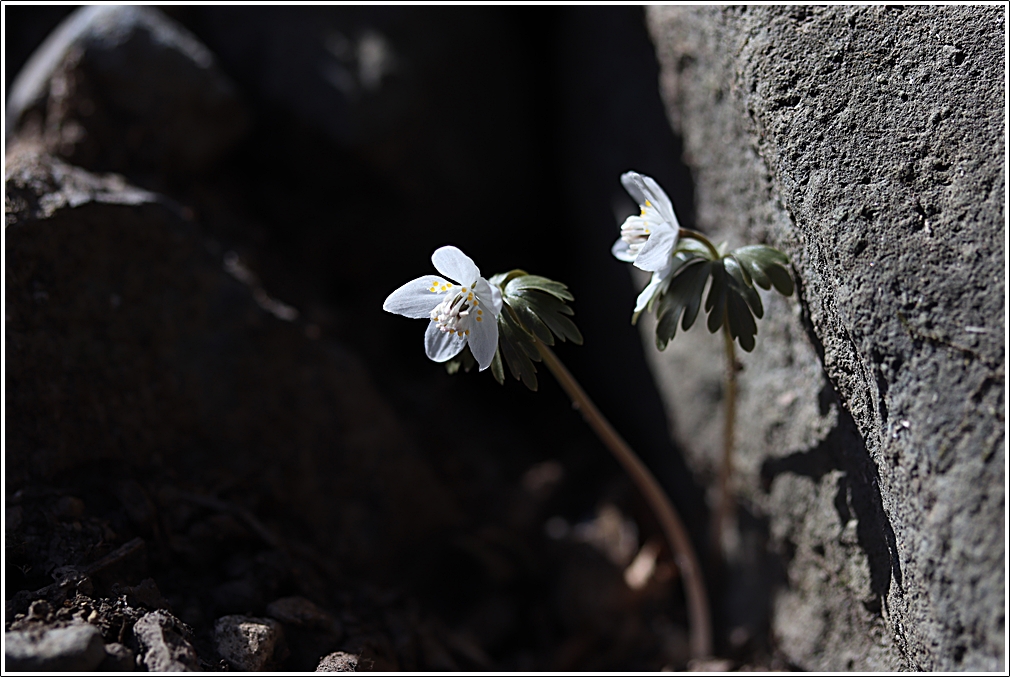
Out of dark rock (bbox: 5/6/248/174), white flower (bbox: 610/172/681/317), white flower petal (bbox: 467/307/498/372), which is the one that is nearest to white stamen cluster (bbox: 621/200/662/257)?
white flower (bbox: 610/172/681/317)

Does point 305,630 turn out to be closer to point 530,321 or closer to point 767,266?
point 530,321

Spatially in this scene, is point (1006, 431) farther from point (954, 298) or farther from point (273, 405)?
point (273, 405)

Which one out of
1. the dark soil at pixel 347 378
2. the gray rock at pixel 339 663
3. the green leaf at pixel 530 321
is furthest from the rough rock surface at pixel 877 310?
the gray rock at pixel 339 663

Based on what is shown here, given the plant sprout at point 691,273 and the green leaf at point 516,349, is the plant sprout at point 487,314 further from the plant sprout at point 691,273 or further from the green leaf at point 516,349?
the plant sprout at point 691,273

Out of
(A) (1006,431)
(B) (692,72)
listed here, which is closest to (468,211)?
(B) (692,72)

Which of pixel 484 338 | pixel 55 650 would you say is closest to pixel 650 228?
pixel 484 338

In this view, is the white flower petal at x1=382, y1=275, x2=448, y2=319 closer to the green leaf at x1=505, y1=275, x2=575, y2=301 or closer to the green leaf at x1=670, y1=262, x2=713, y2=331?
the green leaf at x1=505, y1=275, x2=575, y2=301
